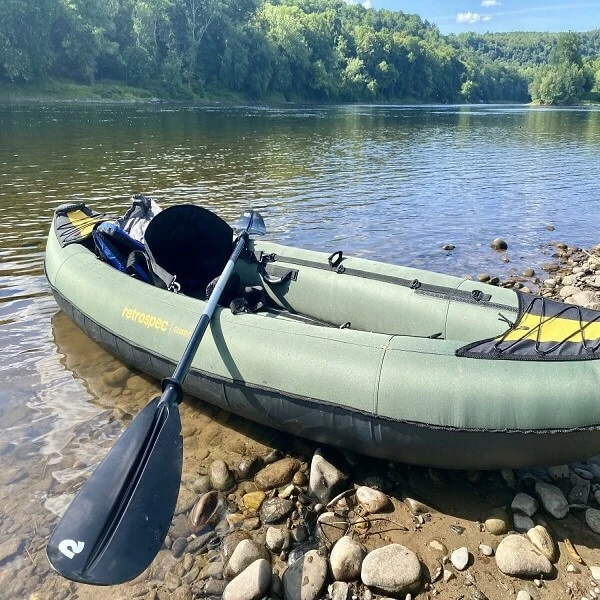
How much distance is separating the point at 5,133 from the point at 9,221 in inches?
629

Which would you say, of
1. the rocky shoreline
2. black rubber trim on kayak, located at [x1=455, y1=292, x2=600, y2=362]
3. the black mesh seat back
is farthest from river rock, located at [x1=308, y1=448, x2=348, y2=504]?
the black mesh seat back

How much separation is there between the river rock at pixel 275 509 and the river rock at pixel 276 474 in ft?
0.61

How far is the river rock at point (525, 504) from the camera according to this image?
357 centimetres

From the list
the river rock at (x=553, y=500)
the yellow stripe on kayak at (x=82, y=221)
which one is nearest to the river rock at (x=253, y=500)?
the river rock at (x=553, y=500)

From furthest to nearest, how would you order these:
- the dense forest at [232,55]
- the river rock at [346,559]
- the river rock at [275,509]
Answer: the dense forest at [232,55]
the river rock at [275,509]
the river rock at [346,559]

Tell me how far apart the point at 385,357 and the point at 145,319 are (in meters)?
2.28

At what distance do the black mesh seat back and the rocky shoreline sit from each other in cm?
222

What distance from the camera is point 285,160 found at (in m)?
19.6

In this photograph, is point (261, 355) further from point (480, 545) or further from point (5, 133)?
point (5, 133)

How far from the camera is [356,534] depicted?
3541 mm

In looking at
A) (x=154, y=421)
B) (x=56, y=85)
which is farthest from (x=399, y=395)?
(x=56, y=85)

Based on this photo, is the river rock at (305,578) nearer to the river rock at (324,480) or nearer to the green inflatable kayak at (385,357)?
the river rock at (324,480)

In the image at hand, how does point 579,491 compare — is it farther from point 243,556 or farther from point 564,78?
point 564,78

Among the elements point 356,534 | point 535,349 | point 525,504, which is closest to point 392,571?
point 356,534
